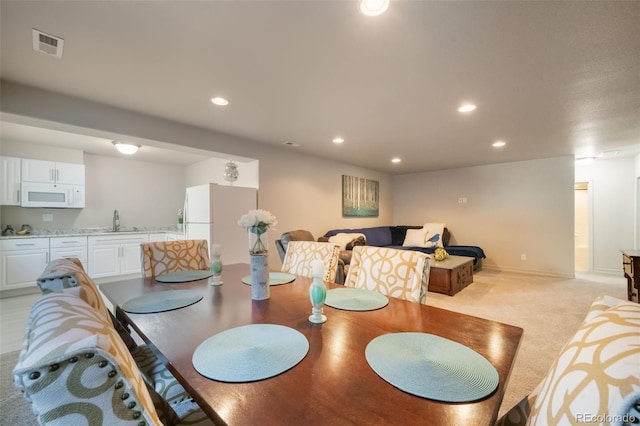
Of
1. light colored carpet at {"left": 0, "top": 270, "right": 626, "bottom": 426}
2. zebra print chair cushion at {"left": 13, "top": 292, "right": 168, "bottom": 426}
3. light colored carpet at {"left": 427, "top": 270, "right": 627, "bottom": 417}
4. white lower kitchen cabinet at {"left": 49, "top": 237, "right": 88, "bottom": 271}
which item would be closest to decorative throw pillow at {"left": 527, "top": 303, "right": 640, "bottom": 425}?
zebra print chair cushion at {"left": 13, "top": 292, "right": 168, "bottom": 426}

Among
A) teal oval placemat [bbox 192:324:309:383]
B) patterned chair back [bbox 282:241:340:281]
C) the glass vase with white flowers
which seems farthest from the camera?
patterned chair back [bbox 282:241:340:281]

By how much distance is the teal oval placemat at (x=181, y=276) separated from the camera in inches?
71.8

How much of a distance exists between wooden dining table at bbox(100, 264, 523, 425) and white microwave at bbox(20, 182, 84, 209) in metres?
4.20

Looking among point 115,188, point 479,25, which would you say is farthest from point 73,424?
point 115,188

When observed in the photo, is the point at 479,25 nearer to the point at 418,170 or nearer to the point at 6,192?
the point at 418,170

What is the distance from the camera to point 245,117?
301 cm

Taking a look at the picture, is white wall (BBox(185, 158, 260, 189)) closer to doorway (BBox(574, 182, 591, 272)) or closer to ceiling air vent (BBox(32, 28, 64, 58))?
ceiling air vent (BBox(32, 28, 64, 58))

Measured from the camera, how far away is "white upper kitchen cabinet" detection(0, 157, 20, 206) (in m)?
3.90

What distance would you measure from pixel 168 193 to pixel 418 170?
5.92m

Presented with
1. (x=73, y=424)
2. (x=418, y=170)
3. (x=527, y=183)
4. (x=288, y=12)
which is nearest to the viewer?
(x=73, y=424)

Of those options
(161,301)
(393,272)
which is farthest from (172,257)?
(393,272)

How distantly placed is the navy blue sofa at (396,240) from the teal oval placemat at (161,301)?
3420mm

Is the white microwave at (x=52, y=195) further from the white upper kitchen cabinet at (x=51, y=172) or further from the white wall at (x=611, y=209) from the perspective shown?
the white wall at (x=611, y=209)

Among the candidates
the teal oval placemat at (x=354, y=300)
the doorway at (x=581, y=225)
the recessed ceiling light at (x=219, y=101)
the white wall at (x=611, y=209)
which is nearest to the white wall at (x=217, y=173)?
the recessed ceiling light at (x=219, y=101)
